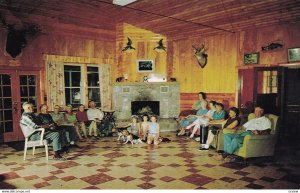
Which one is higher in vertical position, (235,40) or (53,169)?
(235,40)

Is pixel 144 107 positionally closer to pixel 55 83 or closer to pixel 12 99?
pixel 55 83

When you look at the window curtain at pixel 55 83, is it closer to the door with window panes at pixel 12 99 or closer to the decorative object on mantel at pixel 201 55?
the door with window panes at pixel 12 99

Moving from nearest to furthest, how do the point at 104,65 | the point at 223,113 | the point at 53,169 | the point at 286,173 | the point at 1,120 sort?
1. the point at 286,173
2. the point at 53,169
3. the point at 223,113
4. the point at 1,120
5. the point at 104,65

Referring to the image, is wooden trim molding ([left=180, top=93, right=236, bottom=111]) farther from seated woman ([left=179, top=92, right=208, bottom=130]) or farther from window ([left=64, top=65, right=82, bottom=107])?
window ([left=64, top=65, right=82, bottom=107])

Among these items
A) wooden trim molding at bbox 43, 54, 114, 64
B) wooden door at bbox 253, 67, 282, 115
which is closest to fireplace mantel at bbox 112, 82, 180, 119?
wooden trim molding at bbox 43, 54, 114, 64

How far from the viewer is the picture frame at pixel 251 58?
7457 mm

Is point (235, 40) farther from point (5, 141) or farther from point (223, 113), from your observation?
point (5, 141)

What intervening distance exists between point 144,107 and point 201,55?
254 cm

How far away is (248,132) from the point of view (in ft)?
17.1

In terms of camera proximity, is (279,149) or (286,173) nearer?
(286,173)

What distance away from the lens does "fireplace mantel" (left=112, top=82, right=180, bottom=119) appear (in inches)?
350

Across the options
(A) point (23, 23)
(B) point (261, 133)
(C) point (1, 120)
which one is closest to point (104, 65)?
(A) point (23, 23)

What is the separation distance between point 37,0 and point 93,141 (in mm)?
3919

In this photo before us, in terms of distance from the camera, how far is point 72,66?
834 cm
